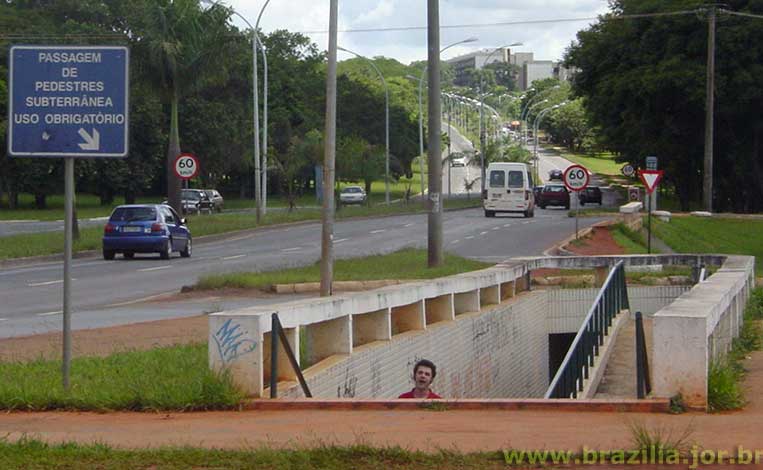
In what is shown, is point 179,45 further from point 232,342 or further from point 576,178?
point 232,342

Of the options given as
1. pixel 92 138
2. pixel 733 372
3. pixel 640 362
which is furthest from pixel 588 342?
pixel 92 138

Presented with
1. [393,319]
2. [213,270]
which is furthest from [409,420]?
[213,270]

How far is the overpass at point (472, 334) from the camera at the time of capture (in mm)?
9107

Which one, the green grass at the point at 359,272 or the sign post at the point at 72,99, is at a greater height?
the sign post at the point at 72,99

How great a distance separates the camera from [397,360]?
12.7 metres

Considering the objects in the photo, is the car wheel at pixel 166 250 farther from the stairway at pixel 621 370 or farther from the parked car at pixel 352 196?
the parked car at pixel 352 196

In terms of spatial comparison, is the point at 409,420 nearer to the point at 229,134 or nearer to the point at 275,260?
the point at 275,260

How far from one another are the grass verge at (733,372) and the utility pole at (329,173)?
618cm

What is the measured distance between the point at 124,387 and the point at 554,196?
66221 millimetres

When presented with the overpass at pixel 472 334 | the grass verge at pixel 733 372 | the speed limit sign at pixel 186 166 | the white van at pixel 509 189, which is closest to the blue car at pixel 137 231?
the speed limit sign at pixel 186 166

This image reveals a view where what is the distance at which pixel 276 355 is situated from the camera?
933cm

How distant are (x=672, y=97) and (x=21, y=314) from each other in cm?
4533

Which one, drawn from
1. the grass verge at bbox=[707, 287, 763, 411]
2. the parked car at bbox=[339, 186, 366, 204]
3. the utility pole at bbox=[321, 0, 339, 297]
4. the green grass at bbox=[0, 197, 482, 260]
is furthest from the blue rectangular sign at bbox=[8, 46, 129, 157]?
the parked car at bbox=[339, 186, 366, 204]

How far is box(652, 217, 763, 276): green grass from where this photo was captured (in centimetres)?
4438
